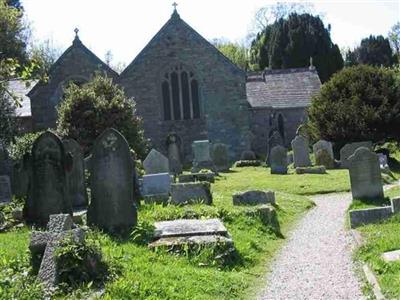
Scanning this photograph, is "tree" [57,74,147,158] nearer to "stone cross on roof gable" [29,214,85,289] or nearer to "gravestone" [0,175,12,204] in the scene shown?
"gravestone" [0,175,12,204]

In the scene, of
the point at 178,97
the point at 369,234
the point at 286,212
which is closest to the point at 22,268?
the point at 369,234

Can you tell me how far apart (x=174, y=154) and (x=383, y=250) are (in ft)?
72.6

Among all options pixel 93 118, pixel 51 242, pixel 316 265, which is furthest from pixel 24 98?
pixel 51 242

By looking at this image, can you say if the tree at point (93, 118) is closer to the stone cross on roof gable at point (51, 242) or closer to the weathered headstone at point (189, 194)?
the weathered headstone at point (189, 194)

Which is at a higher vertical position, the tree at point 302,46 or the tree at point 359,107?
the tree at point 302,46

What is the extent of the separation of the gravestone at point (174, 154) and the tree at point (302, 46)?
2189 cm

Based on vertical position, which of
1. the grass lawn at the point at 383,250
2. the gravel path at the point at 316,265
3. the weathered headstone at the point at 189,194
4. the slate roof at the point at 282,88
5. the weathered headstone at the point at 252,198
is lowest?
the gravel path at the point at 316,265

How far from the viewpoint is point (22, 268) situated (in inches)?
302

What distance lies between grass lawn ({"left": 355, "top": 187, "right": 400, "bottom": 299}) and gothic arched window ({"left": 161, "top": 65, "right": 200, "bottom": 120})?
79.2ft

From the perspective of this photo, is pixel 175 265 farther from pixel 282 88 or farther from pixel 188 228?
pixel 282 88

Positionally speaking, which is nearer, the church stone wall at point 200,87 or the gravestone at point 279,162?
the gravestone at point 279,162

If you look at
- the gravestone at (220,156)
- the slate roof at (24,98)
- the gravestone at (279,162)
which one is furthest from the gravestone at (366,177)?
the slate roof at (24,98)

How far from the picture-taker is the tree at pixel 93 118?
25250 mm

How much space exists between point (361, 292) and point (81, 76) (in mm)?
29107
